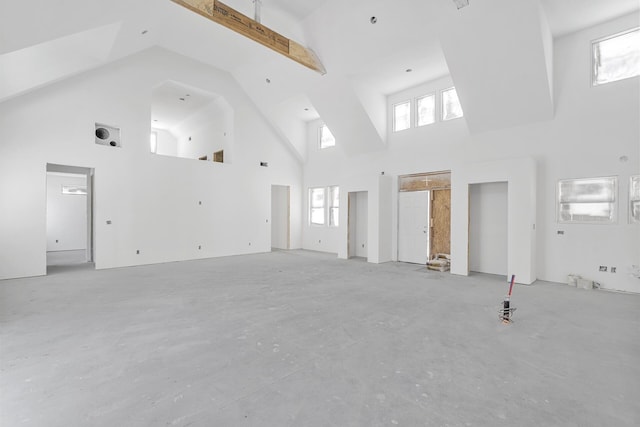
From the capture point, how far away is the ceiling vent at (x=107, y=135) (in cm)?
725

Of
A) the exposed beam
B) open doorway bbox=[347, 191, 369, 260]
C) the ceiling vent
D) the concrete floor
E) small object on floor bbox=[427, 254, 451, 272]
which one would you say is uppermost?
the exposed beam

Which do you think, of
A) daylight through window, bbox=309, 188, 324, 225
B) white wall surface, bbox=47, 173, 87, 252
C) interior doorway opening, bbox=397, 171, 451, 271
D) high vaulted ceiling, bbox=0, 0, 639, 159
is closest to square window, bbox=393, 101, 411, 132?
high vaulted ceiling, bbox=0, 0, 639, 159

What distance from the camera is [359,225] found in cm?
966

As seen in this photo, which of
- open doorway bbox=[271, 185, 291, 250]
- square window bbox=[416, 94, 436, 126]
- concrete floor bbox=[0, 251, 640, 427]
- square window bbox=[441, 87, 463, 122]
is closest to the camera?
concrete floor bbox=[0, 251, 640, 427]

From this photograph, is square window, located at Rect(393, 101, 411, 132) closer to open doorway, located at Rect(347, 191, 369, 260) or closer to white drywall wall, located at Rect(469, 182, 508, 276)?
open doorway, located at Rect(347, 191, 369, 260)

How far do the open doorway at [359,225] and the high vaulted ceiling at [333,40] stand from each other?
1.74 m

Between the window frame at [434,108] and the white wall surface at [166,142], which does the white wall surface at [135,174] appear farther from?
the white wall surface at [166,142]

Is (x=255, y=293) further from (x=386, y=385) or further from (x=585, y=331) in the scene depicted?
(x=585, y=331)

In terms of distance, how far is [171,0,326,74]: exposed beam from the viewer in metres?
5.28

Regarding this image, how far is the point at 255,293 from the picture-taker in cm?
498

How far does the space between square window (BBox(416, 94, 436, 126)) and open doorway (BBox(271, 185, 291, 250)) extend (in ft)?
17.3

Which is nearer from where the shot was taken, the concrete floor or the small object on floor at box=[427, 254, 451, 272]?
the concrete floor

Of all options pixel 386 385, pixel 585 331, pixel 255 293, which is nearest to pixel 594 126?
pixel 585 331

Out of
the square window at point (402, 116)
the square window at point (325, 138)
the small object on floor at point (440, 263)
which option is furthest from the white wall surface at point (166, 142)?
the small object on floor at point (440, 263)
